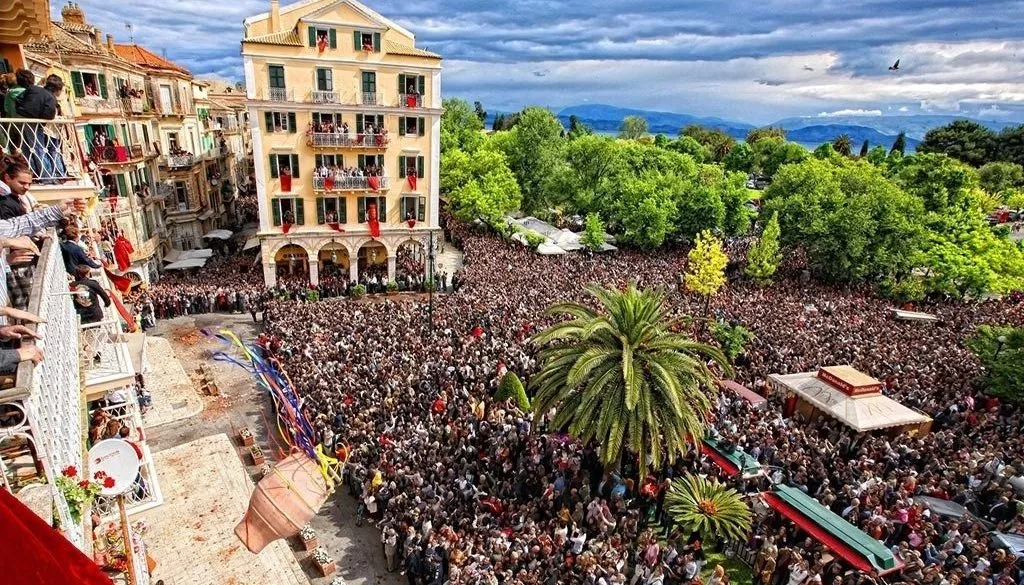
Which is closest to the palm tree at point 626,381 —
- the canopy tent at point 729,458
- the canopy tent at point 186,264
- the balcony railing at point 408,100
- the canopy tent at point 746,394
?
the canopy tent at point 729,458

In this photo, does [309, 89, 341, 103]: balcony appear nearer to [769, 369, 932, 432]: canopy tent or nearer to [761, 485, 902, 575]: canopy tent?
[769, 369, 932, 432]: canopy tent

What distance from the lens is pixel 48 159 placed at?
1063 cm

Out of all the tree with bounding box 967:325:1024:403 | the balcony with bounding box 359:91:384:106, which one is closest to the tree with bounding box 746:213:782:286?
the tree with bounding box 967:325:1024:403

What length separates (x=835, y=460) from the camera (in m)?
16.7

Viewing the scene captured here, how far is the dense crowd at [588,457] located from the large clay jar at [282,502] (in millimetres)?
5012

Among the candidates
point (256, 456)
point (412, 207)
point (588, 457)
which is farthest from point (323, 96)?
point (588, 457)

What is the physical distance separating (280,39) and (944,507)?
34828 millimetres

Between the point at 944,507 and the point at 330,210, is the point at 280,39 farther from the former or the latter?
the point at 944,507

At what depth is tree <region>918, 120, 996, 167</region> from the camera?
76.5m

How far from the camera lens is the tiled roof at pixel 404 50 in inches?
1273

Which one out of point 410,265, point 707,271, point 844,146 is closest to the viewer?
point 707,271

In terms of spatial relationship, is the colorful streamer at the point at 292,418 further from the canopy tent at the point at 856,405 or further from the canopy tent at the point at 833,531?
the canopy tent at the point at 856,405

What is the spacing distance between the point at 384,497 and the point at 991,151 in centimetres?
9631

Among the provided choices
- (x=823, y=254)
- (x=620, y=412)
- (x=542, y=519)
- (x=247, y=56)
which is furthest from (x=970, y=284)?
(x=247, y=56)
